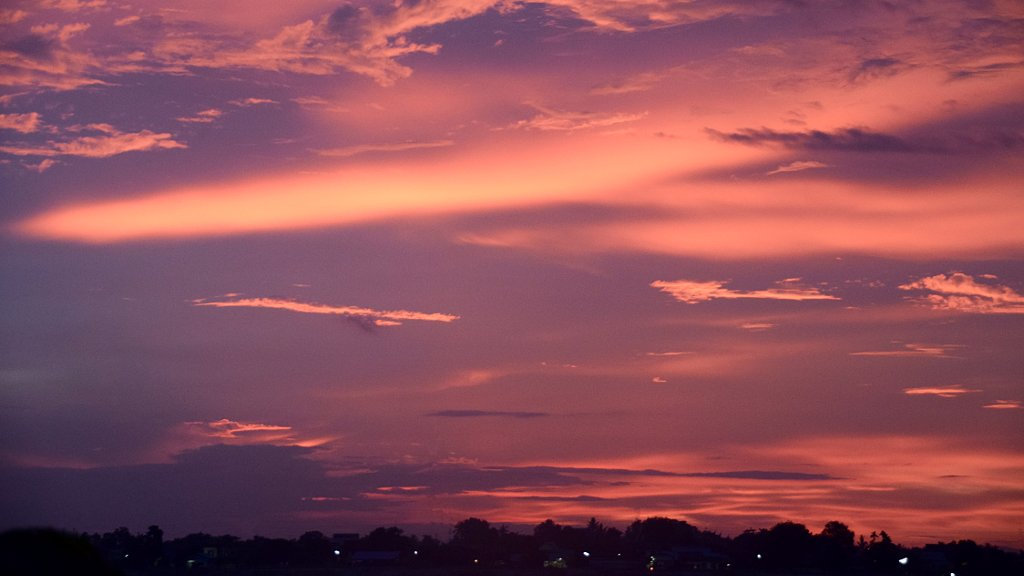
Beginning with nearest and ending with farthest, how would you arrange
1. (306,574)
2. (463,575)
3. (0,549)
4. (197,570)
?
(0,549), (463,575), (306,574), (197,570)

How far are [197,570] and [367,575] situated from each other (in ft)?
128

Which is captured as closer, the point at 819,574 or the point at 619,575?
the point at 619,575

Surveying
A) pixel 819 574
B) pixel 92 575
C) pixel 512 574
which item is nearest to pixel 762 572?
pixel 819 574

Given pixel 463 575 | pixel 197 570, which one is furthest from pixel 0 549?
pixel 197 570

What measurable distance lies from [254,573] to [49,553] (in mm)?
123141

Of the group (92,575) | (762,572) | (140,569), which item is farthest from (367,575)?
(92,575)

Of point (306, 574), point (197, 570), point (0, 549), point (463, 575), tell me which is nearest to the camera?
point (0, 549)

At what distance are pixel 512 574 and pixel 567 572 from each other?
1663cm

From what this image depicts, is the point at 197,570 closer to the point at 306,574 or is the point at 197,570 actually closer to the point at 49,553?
the point at 306,574

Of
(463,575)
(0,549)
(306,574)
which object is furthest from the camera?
(306,574)

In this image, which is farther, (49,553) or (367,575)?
(367,575)

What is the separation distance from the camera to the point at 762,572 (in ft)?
654

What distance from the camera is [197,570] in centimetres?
19350

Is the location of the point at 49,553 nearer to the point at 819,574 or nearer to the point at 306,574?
the point at 306,574
